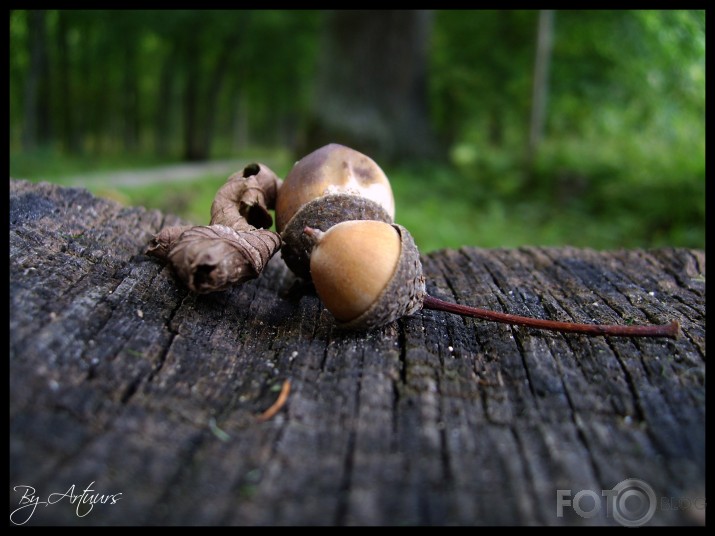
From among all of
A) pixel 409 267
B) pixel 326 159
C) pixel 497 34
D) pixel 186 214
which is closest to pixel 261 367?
pixel 409 267

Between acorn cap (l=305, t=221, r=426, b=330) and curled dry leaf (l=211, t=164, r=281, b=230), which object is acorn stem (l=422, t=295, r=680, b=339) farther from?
curled dry leaf (l=211, t=164, r=281, b=230)

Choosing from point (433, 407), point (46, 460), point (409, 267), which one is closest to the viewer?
point (46, 460)

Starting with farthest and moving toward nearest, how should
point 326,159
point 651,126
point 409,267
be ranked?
point 651,126, point 326,159, point 409,267

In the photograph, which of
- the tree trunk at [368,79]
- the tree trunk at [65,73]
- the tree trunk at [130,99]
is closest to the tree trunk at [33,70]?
the tree trunk at [65,73]

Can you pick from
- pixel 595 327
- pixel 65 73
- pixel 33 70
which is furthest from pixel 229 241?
pixel 65 73

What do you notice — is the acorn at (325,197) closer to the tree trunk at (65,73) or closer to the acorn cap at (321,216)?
the acorn cap at (321,216)
